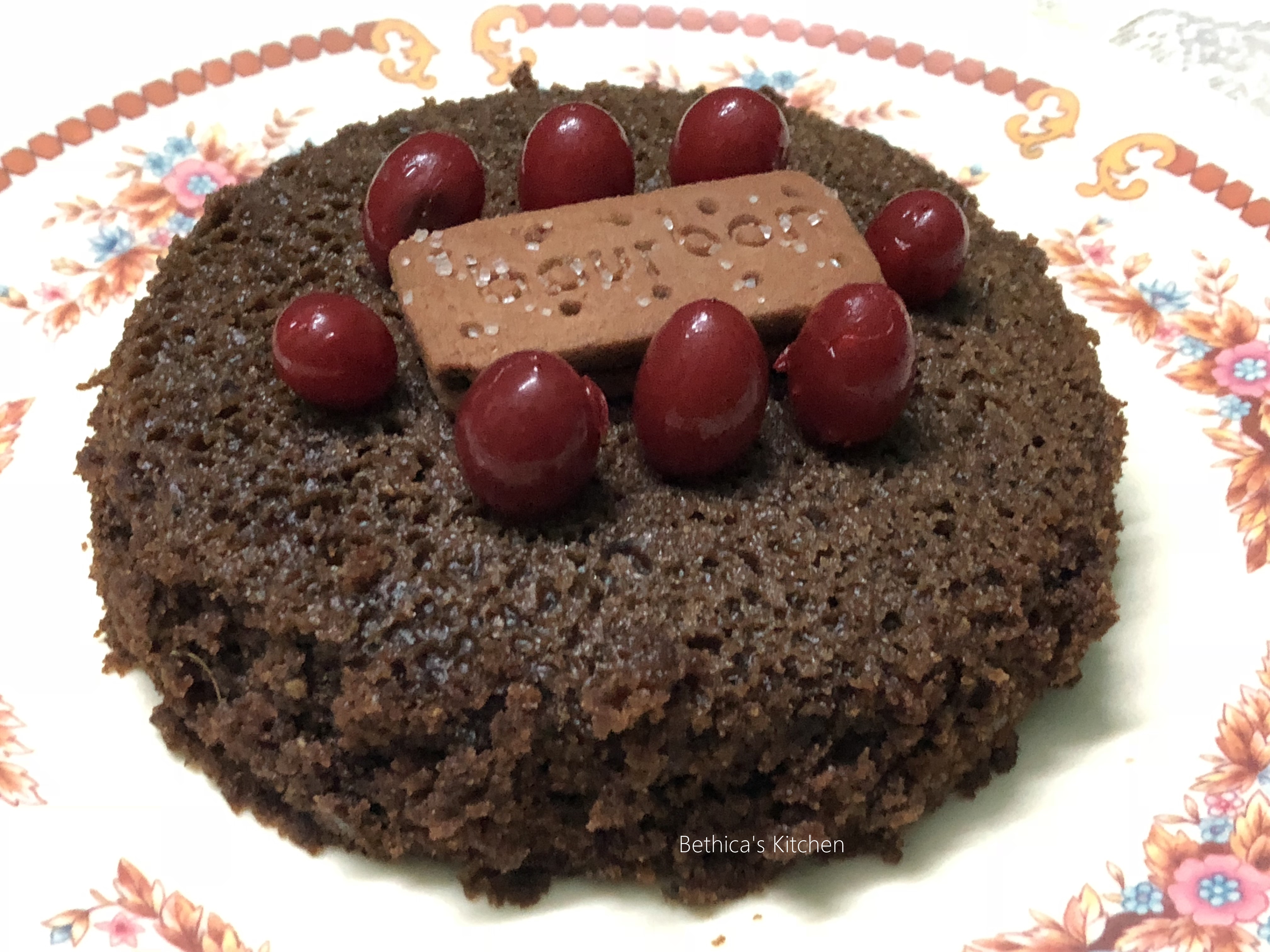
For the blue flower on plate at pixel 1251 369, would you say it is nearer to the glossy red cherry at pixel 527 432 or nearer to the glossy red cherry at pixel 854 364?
the glossy red cherry at pixel 854 364

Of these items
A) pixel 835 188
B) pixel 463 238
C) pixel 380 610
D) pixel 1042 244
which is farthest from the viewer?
pixel 1042 244

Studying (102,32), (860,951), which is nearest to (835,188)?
(860,951)

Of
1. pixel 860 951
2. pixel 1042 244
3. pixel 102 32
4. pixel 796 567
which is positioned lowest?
pixel 860 951

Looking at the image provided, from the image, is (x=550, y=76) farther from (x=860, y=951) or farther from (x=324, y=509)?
(x=860, y=951)

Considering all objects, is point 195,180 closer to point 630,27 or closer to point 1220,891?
point 630,27

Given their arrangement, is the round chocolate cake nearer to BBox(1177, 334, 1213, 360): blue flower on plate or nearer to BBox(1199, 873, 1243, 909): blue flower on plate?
BBox(1199, 873, 1243, 909): blue flower on plate

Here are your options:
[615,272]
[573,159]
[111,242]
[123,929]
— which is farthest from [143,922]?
[111,242]
